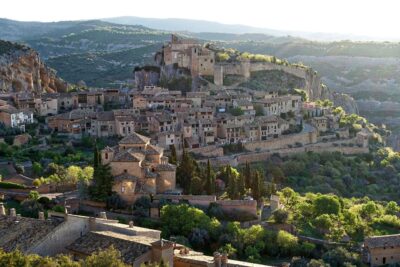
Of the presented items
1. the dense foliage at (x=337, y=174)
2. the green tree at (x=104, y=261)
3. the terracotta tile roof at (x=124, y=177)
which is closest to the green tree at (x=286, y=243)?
the terracotta tile roof at (x=124, y=177)

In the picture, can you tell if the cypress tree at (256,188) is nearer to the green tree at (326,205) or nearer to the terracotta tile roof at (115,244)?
the green tree at (326,205)

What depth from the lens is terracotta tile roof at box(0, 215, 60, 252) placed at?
21344mm

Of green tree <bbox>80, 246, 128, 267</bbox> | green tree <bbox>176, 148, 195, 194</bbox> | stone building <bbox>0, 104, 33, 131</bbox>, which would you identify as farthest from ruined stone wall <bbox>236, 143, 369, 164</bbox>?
green tree <bbox>80, 246, 128, 267</bbox>

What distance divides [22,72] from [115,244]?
49.5 m

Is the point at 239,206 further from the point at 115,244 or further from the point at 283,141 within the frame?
the point at 283,141

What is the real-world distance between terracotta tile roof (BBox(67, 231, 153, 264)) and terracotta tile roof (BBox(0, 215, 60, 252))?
3.47ft

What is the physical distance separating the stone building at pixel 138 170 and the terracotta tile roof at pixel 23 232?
29.8ft

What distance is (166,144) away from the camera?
44.6m

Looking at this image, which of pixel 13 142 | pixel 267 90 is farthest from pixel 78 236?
pixel 267 90

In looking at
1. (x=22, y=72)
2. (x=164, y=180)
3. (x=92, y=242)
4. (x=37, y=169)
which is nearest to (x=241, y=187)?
(x=164, y=180)

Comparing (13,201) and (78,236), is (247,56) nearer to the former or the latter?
Answer: (13,201)

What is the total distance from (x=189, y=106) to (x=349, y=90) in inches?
2876

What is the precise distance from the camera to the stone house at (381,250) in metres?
30.5

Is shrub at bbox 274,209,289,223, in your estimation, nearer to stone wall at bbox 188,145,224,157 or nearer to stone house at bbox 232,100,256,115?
stone wall at bbox 188,145,224,157
